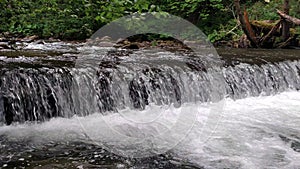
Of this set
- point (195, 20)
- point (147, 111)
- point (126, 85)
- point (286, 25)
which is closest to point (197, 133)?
point (147, 111)

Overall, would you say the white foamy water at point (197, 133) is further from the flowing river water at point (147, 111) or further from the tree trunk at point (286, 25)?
the tree trunk at point (286, 25)

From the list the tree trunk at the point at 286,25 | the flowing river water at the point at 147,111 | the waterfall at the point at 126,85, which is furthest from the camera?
the tree trunk at the point at 286,25

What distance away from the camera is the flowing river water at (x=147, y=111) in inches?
141

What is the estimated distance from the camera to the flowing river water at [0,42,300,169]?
11.8 feet

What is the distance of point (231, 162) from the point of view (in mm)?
3498

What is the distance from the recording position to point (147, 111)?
551cm

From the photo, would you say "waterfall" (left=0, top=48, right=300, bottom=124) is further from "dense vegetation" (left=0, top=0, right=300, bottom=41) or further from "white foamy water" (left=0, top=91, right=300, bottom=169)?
"dense vegetation" (left=0, top=0, right=300, bottom=41)

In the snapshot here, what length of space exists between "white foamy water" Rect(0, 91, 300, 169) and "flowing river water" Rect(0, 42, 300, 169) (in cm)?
1

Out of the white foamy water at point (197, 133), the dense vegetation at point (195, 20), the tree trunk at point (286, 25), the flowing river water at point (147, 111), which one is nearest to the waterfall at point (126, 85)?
the flowing river water at point (147, 111)

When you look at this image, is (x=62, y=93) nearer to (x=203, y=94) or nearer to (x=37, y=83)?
(x=37, y=83)

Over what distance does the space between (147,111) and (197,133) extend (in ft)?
3.79

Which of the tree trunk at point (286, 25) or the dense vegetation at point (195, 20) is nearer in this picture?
the dense vegetation at point (195, 20)

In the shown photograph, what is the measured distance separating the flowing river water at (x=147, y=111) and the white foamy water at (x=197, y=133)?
0.01 m

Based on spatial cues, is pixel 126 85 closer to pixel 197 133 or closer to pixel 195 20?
pixel 197 133
